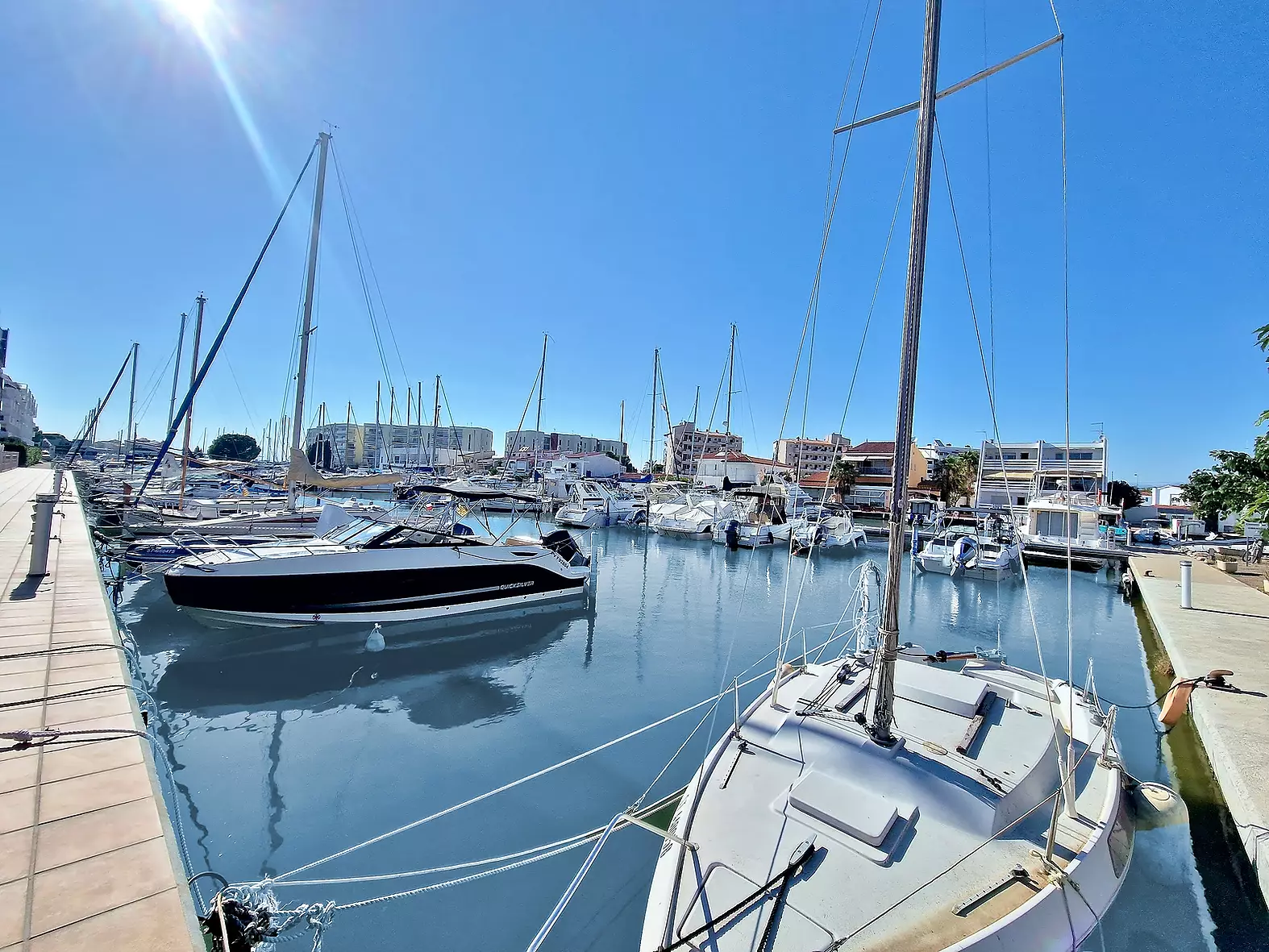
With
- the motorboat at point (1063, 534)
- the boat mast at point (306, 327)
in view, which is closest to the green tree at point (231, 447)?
the boat mast at point (306, 327)

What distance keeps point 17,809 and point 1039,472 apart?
47372 millimetres

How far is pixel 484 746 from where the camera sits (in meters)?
7.96

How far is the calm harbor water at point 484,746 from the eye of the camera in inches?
197

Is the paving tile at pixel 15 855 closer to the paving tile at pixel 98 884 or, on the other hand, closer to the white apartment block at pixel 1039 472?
the paving tile at pixel 98 884

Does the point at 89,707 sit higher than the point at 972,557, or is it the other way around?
the point at 89,707

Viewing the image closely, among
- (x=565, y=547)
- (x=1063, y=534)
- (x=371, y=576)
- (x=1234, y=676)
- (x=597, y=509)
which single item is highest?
(x=565, y=547)

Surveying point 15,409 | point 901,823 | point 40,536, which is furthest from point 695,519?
point 15,409

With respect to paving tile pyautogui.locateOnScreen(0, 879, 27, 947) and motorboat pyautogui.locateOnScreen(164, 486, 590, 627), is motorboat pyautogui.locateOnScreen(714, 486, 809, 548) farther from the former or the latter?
paving tile pyautogui.locateOnScreen(0, 879, 27, 947)

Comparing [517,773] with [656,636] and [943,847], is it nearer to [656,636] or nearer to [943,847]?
[943,847]

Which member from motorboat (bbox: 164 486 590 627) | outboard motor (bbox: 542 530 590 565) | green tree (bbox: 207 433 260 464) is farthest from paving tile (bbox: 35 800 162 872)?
green tree (bbox: 207 433 260 464)

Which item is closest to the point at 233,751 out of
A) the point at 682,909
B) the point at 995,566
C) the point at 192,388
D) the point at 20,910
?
the point at 20,910

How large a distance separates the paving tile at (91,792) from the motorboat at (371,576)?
911 centimetres

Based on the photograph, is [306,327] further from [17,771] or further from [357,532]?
[17,771]

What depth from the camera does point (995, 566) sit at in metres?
24.9
